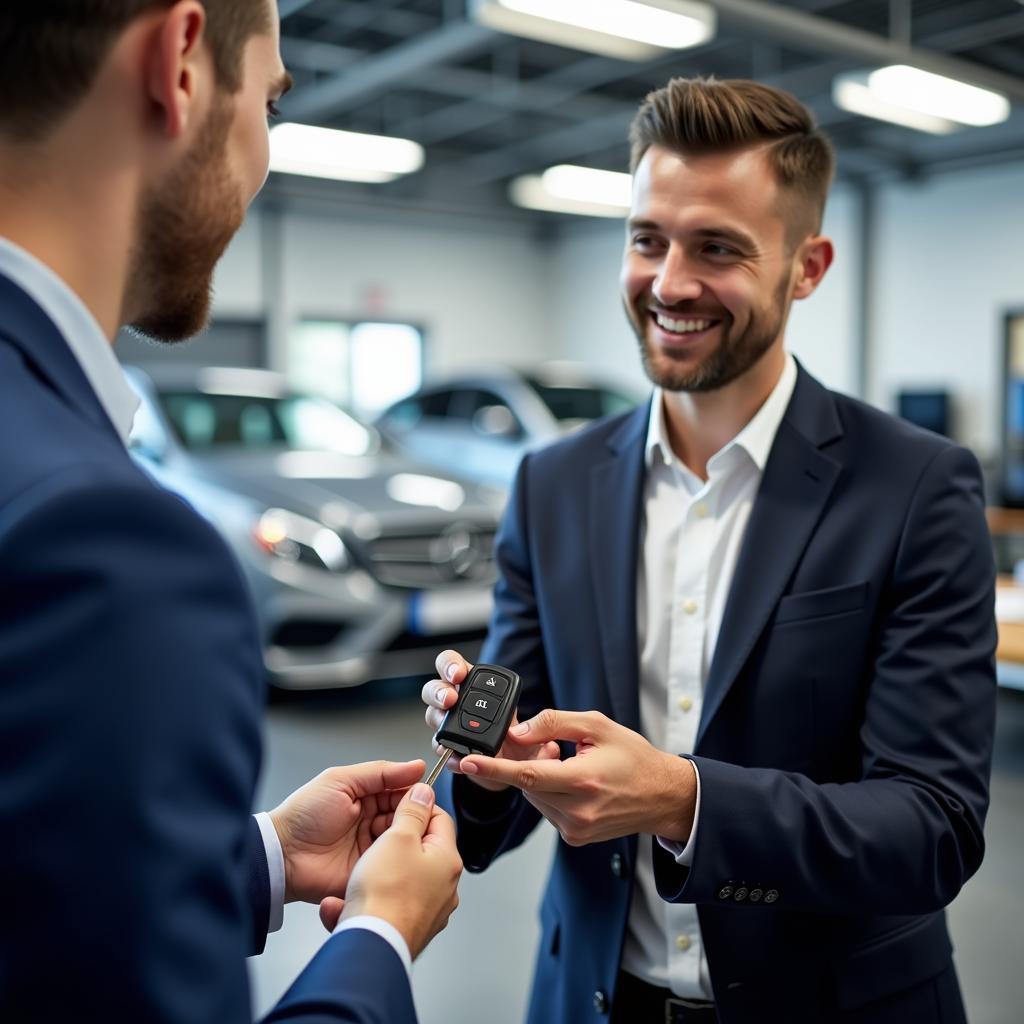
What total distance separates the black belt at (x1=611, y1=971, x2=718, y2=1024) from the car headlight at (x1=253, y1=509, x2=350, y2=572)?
3.09m

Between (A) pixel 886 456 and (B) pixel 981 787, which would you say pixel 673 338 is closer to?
(A) pixel 886 456

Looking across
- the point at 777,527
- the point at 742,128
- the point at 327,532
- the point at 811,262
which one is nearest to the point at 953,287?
Answer: the point at 327,532

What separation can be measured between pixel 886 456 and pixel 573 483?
0.45 metres

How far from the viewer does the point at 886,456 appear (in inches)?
53.6

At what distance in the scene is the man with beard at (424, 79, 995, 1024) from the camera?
116 centimetres

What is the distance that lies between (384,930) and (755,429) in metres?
0.93

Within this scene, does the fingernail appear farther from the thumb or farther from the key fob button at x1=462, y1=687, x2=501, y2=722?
the key fob button at x1=462, y1=687, x2=501, y2=722

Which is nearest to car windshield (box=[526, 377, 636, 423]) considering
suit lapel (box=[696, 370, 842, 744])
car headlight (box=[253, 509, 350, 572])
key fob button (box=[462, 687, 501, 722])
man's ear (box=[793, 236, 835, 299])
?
car headlight (box=[253, 509, 350, 572])

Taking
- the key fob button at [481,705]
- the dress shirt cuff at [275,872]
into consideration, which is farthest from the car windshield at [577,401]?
the dress shirt cuff at [275,872]

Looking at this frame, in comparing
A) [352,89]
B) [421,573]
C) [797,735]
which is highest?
[352,89]

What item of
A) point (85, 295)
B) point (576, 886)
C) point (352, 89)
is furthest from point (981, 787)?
point (352, 89)

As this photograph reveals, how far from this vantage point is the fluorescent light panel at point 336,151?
290 inches

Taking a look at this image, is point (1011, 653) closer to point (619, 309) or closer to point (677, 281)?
point (677, 281)

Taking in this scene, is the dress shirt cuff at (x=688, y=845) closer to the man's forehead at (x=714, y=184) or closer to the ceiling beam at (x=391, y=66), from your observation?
the man's forehead at (x=714, y=184)
